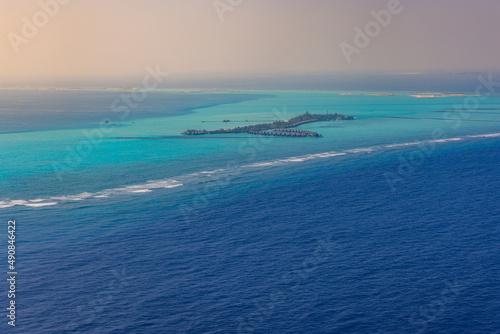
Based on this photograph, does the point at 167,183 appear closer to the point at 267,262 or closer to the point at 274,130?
the point at 267,262

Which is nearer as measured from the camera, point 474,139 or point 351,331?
point 351,331

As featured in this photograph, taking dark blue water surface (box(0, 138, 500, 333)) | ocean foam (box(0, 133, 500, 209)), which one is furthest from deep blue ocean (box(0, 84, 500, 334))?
ocean foam (box(0, 133, 500, 209))

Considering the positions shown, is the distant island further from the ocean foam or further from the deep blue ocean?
the ocean foam

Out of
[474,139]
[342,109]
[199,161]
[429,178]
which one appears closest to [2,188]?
[199,161]

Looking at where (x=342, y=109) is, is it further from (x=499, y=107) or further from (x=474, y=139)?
(x=474, y=139)

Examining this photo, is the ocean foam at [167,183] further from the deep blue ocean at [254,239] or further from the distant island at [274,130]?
the distant island at [274,130]

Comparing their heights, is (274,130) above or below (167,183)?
above

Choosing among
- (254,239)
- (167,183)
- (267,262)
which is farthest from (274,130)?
(267,262)
